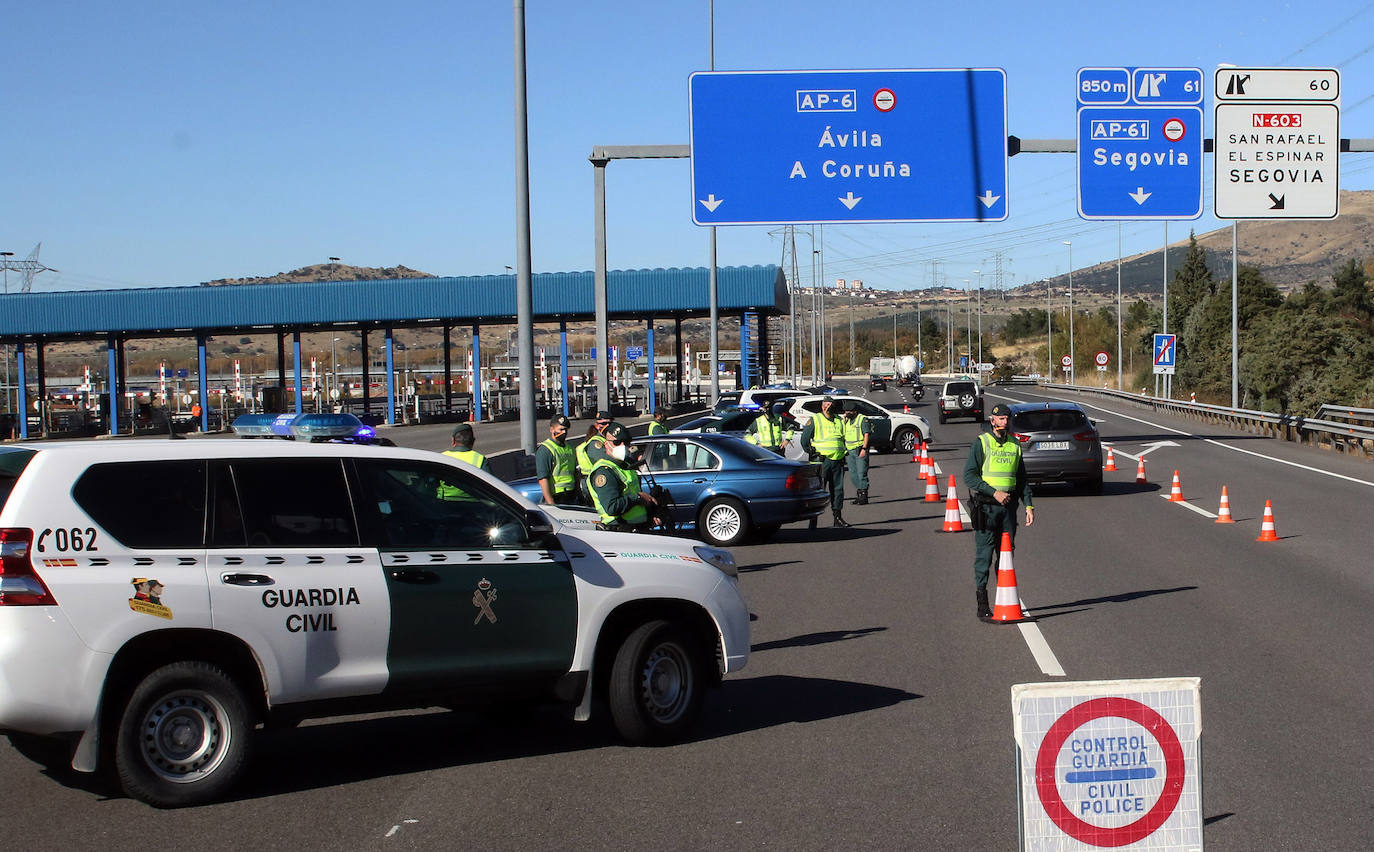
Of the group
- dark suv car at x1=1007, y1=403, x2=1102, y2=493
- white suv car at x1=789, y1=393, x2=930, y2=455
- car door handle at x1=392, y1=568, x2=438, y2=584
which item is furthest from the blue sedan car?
white suv car at x1=789, y1=393, x2=930, y2=455

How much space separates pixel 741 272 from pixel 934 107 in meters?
37.7

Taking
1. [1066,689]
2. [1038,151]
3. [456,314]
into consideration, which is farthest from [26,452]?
[456,314]

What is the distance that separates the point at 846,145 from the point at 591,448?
36.2 feet

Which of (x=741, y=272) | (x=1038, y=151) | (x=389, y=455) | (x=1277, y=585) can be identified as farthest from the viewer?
(x=741, y=272)

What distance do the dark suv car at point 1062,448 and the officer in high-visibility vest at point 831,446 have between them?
439 cm

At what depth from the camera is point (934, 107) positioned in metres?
24.3

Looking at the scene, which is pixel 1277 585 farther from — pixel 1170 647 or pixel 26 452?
pixel 26 452

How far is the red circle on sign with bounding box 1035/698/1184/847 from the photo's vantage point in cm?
453

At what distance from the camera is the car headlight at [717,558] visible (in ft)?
27.3

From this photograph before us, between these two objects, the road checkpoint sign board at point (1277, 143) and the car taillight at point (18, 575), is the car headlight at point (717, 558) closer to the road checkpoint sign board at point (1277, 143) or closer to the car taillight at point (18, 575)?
the car taillight at point (18, 575)

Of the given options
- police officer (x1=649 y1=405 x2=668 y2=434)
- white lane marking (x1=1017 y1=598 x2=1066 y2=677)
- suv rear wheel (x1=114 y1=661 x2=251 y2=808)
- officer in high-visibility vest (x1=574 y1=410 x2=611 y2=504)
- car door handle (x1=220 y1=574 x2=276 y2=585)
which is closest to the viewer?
suv rear wheel (x1=114 y1=661 x2=251 y2=808)

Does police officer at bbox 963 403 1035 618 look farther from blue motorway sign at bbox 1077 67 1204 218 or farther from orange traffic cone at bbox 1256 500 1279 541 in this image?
blue motorway sign at bbox 1077 67 1204 218

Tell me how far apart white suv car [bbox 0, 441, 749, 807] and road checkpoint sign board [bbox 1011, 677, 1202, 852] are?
133 inches

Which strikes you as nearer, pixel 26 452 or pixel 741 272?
pixel 26 452
